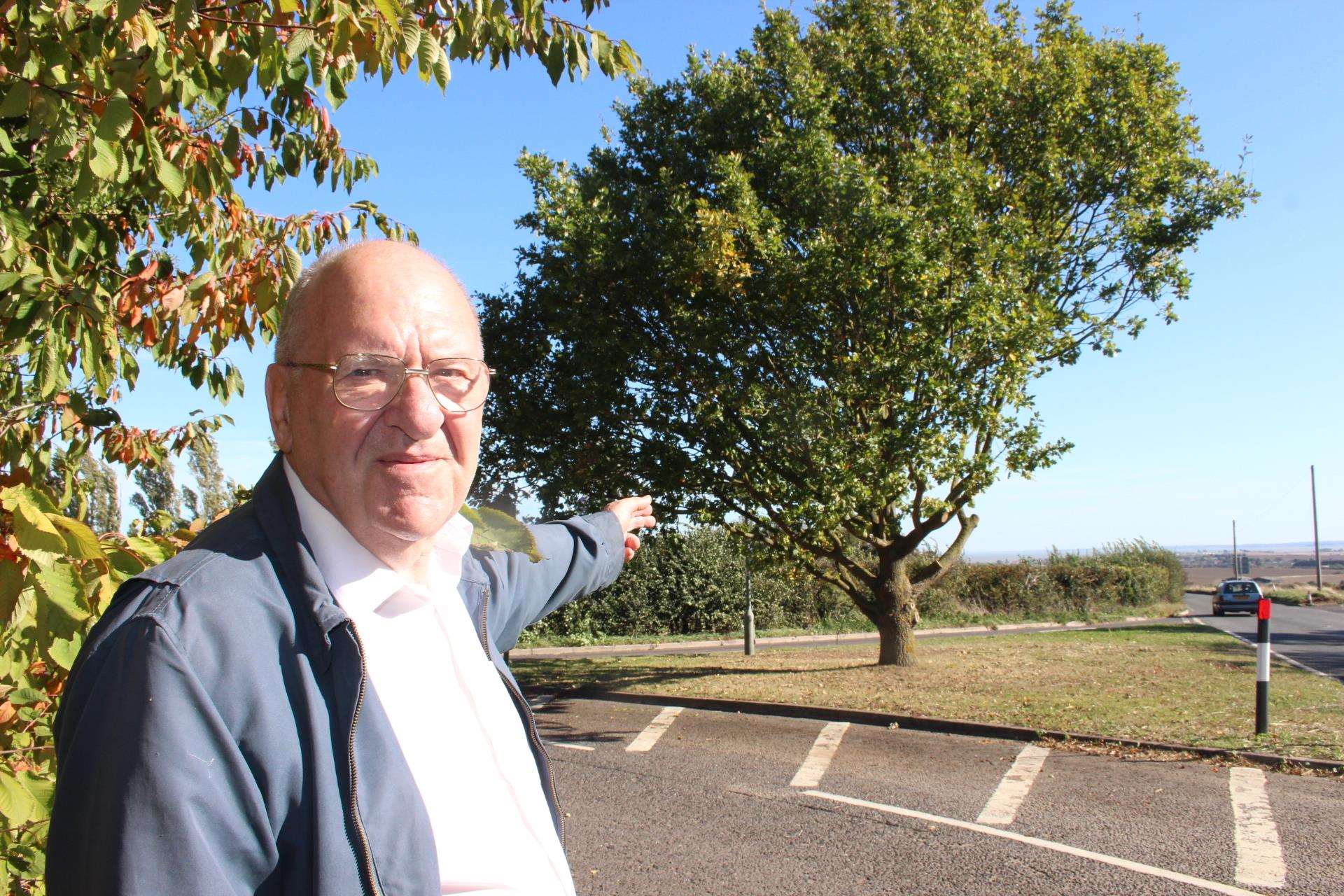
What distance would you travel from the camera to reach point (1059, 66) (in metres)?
13.6

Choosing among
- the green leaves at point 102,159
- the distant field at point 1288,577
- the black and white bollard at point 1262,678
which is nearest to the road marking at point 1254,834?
the black and white bollard at point 1262,678

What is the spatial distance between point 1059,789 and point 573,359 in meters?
7.64

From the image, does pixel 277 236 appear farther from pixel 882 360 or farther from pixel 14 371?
pixel 882 360

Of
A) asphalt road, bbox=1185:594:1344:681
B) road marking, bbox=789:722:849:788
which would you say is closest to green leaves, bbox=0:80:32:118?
road marking, bbox=789:722:849:788

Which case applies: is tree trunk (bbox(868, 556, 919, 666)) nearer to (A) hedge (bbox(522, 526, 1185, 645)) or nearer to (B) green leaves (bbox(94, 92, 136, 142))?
(A) hedge (bbox(522, 526, 1185, 645))

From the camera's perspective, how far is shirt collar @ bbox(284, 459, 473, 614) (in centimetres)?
158

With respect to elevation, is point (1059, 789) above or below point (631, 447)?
below

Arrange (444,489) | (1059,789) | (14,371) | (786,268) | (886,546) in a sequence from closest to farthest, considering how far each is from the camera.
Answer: (444,489) → (14,371) → (1059,789) → (786,268) → (886,546)

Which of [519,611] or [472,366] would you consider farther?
[519,611]

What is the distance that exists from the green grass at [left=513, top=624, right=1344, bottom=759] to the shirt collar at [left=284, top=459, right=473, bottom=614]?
9068 mm

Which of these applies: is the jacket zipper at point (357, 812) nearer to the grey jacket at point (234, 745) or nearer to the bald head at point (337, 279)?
the grey jacket at point (234, 745)

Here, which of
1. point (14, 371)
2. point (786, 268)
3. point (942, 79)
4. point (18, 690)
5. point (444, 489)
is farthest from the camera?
point (942, 79)

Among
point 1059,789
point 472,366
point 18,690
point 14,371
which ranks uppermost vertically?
point 14,371

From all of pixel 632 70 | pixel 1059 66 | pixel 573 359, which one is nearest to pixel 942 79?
pixel 1059 66
